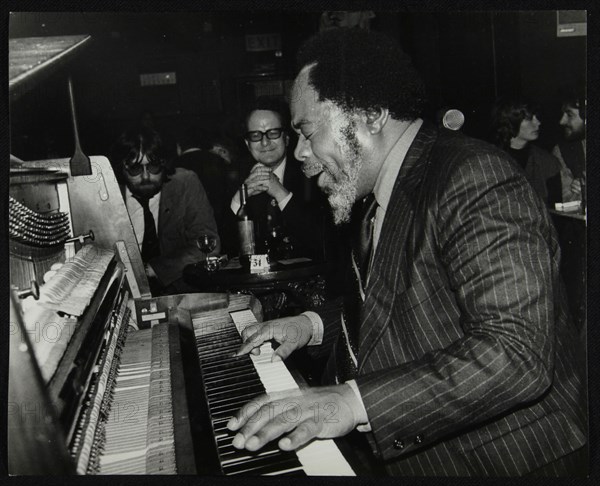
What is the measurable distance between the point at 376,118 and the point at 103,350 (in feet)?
3.86

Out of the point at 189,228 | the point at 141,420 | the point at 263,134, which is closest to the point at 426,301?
the point at 141,420

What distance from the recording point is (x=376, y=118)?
5.99 ft

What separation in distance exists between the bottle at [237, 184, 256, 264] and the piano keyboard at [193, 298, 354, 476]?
782 millimetres

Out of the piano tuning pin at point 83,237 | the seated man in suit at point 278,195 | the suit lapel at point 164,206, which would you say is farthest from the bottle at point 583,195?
the piano tuning pin at point 83,237

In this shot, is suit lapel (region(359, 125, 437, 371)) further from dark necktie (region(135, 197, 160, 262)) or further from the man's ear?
dark necktie (region(135, 197, 160, 262))

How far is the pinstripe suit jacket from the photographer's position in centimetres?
133

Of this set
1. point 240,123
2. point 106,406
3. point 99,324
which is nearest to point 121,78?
point 240,123

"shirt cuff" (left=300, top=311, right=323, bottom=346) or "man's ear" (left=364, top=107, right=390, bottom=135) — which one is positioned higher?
"man's ear" (left=364, top=107, right=390, bottom=135)

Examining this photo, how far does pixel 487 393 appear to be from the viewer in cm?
135

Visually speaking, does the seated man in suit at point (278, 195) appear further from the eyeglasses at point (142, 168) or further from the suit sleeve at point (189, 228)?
the eyeglasses at point (142, 168)

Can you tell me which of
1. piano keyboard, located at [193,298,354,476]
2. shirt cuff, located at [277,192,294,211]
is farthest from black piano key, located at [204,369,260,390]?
shirt cuff, located at [277,192,294,211]

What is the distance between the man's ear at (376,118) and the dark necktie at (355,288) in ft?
0.93

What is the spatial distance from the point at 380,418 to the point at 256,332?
731 millimetres

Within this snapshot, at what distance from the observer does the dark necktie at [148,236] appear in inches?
98.0
